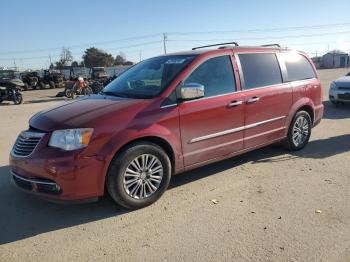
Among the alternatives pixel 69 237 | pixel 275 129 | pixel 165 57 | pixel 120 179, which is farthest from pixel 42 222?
pixel 275 129

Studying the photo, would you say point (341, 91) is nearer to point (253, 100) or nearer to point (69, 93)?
point (253, 100)

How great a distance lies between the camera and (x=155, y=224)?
3910mm

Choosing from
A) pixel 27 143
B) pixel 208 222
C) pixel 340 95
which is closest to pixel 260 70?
pixel 208 222

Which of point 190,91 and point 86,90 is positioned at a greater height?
point 190,91

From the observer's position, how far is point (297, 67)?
21.0ft

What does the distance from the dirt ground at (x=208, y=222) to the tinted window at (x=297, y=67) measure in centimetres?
159

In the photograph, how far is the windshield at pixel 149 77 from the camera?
15.3ft

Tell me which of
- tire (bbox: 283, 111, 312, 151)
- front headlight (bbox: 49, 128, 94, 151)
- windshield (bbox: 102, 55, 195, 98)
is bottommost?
tire (bbox: 283, 111, 312, 151)

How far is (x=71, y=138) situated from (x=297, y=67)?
4.24 meters

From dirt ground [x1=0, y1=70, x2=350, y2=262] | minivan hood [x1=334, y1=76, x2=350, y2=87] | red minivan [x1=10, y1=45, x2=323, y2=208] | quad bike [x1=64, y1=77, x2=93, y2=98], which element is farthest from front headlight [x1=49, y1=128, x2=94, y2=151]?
quad bike [x1=64, y1=77, x2=93, y2=98]

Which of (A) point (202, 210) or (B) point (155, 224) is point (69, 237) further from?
(A) point (202, 210)

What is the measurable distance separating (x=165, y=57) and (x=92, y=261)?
312cm

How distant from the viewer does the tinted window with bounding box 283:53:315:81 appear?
6199mm

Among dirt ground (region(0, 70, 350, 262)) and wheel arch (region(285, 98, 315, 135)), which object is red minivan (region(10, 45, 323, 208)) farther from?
dirt ground (region(0, 70, 350, 262))
